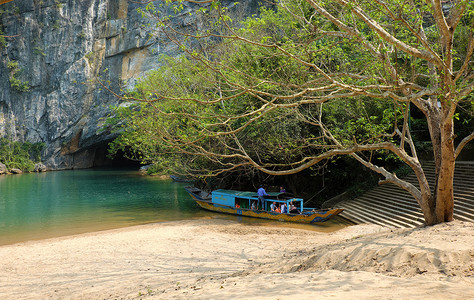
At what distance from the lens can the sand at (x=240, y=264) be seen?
3.99 m

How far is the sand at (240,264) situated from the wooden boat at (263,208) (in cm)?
137

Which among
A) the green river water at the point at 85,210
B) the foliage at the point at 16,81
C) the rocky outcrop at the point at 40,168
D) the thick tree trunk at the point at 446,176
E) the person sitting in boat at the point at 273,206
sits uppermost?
the foliage at the point at 16,81

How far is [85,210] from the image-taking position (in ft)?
56.1

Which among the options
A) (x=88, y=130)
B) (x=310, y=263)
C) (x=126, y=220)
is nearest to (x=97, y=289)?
(x=310, y=263)

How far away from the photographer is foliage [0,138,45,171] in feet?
128

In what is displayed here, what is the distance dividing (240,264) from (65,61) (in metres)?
39.4

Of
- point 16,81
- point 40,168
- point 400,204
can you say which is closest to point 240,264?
point 400,204

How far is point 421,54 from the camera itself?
5551mm

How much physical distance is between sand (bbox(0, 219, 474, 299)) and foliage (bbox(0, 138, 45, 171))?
33821 millimetres

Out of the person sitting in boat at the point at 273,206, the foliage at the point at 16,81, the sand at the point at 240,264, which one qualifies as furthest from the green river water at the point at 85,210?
the foliage at the point at 16,81

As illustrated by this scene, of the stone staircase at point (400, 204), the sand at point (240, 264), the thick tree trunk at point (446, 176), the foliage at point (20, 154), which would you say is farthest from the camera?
the foliage at point (20, 154)

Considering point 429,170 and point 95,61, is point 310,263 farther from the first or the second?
point 95,61

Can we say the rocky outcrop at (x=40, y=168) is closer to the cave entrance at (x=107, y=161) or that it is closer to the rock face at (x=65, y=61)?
the rock face at (x=65, y=61)

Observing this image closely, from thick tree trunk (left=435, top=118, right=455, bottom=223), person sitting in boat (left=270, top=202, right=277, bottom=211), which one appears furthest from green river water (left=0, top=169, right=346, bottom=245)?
thick tree trunk (left=435, top=118, right=455, bottom=223)
